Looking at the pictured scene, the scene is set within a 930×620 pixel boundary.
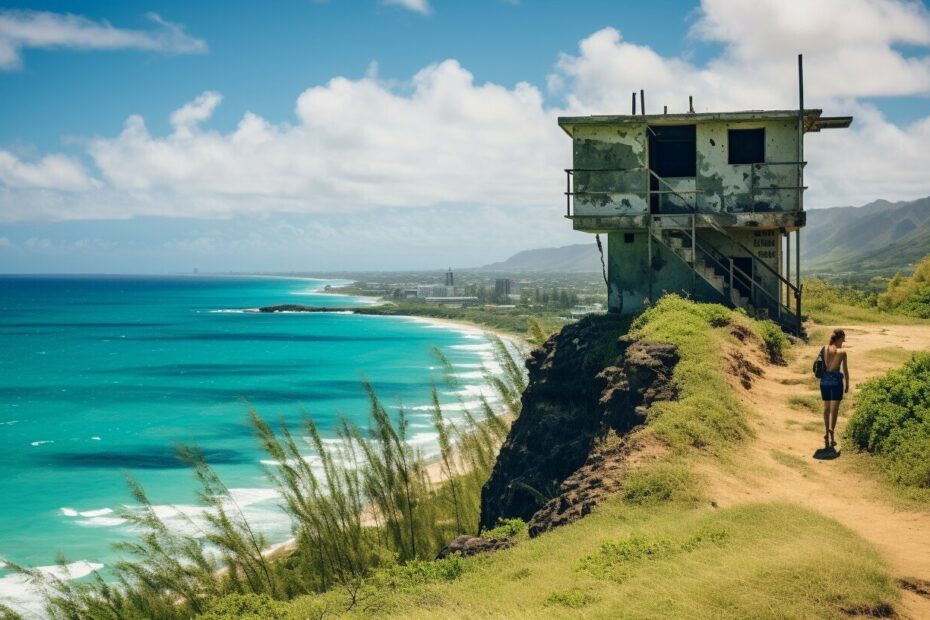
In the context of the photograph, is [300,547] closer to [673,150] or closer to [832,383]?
[832,383]

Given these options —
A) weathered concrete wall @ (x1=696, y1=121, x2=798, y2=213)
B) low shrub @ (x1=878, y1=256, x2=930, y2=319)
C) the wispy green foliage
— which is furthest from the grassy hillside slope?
low shrub @ (x1=878, y1=256, x2=930, y2=319)

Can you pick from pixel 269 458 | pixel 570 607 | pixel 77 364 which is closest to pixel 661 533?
pixel 570 607

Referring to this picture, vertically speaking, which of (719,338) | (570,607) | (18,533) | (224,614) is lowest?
(18,533)

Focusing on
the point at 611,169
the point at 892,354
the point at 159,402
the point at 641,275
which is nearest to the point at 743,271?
the point at 641,275

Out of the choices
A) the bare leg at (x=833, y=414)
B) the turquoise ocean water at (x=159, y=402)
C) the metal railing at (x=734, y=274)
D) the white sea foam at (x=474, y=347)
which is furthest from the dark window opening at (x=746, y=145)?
the white sea foam at (x=474, y=347)

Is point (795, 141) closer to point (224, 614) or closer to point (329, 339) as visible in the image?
point (224, 614)

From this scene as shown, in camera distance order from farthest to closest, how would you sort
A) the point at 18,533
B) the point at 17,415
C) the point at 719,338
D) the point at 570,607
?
the point at 17,415
the point at 18,533
the point at 719,338
the point at 570,607

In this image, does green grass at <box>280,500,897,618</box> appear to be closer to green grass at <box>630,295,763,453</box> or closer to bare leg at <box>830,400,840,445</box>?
→ green grass at <box>630,295,763,453</box>
